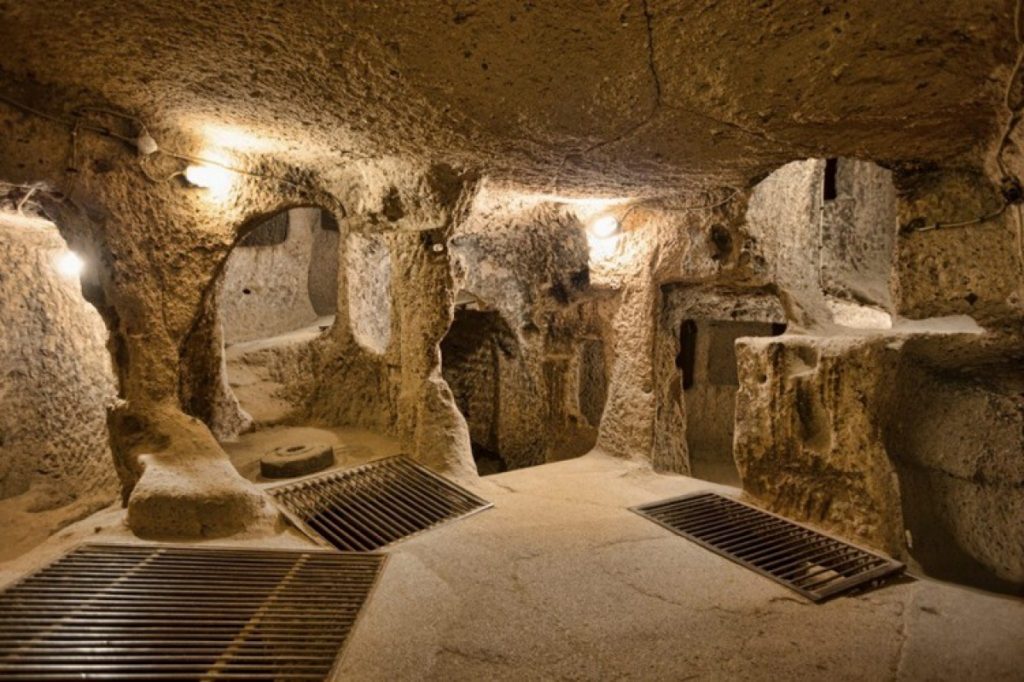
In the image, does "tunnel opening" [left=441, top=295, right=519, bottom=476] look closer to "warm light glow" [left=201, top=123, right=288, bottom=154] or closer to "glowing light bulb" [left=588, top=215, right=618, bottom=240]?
"glowing light bulb" [left=588, top=215, right=618, bottom=240]

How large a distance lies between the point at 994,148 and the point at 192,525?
14.3ft

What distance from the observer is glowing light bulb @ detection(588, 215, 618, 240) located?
17.1ft

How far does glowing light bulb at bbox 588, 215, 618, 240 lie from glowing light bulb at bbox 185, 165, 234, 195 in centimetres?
314

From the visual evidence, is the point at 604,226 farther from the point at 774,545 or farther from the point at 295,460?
the point at 295,460

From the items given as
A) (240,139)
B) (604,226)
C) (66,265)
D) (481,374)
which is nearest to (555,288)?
(604,226)

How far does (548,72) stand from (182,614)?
2799 mm

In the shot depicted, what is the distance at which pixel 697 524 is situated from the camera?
369cm

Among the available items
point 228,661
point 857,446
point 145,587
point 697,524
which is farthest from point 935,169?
point 145,587

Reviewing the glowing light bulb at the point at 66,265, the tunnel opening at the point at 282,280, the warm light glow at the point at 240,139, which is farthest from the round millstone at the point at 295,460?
the glowing light bulb at the point at 66,265

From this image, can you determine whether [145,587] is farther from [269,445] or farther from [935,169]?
[935,169]

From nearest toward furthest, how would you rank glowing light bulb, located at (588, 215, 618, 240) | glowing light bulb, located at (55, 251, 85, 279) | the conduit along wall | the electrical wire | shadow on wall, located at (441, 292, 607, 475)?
the electrical wire, glowing light bulb, located at (588, 215, 618, 240), glowing light bulb, located at (55, 251, 85, 279), shadow on wall, located at (441, 292, 607, 475), the conduit along wall

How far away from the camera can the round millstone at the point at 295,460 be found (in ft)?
14.0

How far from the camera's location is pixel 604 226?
5.26m

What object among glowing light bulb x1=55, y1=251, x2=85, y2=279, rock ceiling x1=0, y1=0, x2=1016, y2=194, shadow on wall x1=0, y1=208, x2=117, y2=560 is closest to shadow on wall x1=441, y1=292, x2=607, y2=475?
rock ceiling x1=0, y1=0, x2=1016, y2=194
